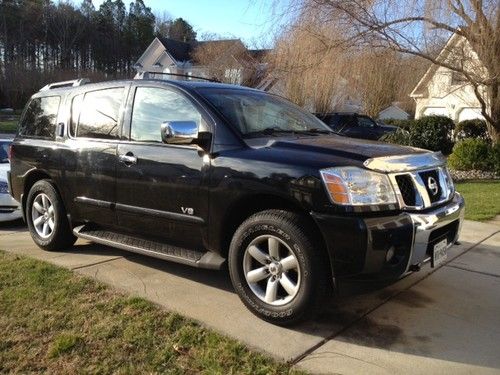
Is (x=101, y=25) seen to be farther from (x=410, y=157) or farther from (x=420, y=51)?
(x=410, y=157)

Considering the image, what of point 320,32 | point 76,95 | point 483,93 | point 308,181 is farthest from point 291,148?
point 483,93

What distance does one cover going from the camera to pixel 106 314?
3.78 meters

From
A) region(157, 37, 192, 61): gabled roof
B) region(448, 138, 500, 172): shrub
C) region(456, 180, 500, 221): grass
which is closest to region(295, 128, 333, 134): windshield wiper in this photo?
region(456, 180, 500, 221): grass

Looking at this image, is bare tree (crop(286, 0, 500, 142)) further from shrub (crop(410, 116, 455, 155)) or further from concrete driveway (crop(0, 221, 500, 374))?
concrete driveway (crop(0, 221, 500, 374))

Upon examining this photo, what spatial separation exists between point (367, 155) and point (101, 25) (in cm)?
7960

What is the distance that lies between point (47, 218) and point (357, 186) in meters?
3.70

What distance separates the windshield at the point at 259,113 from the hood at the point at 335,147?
10.1 inches

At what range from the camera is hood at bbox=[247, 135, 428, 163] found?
358 cm

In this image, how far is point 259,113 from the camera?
450 cm

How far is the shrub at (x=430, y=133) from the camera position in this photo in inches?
592

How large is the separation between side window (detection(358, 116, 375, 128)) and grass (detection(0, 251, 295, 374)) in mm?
17249

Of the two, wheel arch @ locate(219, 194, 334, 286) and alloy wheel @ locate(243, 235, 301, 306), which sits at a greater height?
wheel arch @ locate(219, 194, 334, 286)

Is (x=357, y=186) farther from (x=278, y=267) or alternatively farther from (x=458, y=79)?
(x=458, y=79)

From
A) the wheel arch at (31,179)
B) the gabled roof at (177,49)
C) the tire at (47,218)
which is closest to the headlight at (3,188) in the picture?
the wheel arch at (31,179)
